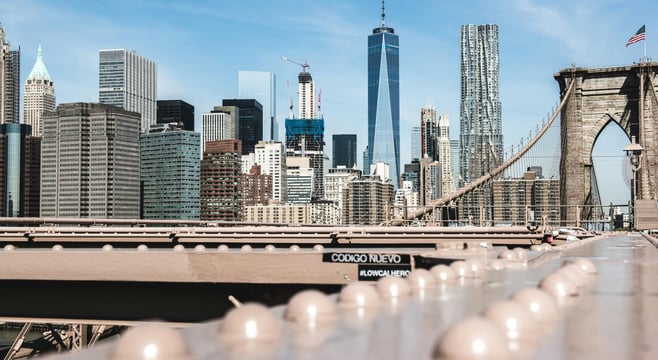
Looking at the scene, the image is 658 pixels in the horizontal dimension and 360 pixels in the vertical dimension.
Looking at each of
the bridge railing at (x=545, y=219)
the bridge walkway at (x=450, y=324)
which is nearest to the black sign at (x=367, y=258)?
the bridge walkway at (x=450, y=324)

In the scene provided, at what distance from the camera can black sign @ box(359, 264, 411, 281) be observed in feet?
54.5

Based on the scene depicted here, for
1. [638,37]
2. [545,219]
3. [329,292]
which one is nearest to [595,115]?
[638,37]

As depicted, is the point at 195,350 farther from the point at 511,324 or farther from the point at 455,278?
the point at 455,278

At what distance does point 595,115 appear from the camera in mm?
55312

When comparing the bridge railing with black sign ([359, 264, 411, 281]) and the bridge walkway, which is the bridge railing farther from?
the bridge walkway

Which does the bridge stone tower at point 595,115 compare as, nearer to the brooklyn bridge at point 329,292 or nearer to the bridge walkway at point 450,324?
the brooklyn bridge at point 329,292

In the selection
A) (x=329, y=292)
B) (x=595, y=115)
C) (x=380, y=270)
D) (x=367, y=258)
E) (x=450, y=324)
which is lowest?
(x=329, y=292)

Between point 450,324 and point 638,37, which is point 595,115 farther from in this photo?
point 450,324

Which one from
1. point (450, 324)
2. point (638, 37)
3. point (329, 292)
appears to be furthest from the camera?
point (638, 37)

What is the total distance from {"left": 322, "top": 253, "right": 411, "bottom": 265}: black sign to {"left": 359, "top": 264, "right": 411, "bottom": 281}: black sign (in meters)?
0.10

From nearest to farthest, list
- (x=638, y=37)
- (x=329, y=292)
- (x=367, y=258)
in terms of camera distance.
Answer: (x=367, y=258) < (x=329, y=292) < (x=638, y=37)

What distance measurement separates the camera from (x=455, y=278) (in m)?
8.45

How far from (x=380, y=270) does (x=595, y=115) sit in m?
43.8

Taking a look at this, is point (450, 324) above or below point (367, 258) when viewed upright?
above
